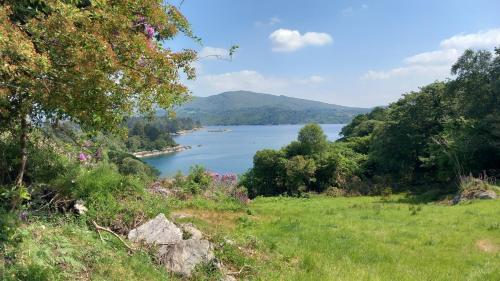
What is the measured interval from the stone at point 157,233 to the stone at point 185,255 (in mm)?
230

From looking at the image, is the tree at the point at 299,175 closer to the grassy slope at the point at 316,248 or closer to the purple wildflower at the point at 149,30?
the grassy slope at the point at 316,248

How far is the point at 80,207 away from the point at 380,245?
7498 millimetres

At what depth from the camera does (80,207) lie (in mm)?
8703

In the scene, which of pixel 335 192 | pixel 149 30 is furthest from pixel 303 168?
pixel 149 30

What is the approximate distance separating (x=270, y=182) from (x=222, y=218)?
27.0 m

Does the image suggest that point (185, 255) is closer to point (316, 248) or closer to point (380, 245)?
point (316, 248)

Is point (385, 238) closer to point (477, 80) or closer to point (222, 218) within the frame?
point (222, 218)

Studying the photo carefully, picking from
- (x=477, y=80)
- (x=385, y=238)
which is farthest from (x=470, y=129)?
(x=385, y=238)

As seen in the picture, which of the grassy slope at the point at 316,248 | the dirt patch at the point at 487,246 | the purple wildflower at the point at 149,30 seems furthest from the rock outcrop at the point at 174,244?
the dirt patch at the point at 487,246

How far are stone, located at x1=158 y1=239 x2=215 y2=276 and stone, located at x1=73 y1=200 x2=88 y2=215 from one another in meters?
1.81

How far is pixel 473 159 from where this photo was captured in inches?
1176

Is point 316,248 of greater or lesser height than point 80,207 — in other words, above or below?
below

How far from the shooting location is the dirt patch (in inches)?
454

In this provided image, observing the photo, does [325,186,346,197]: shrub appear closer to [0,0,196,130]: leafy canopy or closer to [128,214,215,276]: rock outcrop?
[128,214,215,276]: rock outcrop
